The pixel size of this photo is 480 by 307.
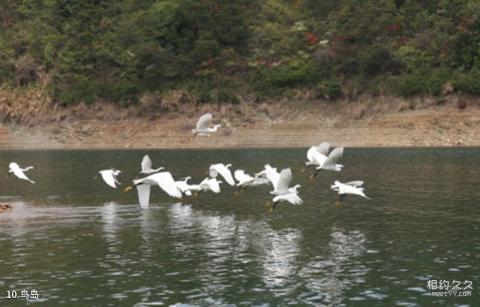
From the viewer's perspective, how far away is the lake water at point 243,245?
22484 mm

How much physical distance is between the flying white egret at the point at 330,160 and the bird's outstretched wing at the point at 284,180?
2.56 metres

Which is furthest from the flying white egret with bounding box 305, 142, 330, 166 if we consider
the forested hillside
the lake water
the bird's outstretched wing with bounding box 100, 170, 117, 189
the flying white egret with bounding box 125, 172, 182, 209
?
the forested hillside

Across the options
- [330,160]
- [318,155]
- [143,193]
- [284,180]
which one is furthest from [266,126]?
[284,180]

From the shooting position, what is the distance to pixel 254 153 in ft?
254

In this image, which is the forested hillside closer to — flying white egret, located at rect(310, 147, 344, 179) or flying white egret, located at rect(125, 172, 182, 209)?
flying white egret, located at rect(310, 147, 344, 179)

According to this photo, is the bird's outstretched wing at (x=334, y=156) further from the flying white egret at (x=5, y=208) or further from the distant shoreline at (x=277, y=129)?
the distant shoreline at (x=277, y=129)

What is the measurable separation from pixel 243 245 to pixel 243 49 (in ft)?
243

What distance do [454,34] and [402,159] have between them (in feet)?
94.1

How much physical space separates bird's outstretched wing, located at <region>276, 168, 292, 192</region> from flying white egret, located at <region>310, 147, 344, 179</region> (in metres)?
2.56

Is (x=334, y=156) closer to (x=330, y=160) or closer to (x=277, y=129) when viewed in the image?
(x=330, y=160)

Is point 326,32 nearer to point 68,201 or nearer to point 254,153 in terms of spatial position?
point 254,153

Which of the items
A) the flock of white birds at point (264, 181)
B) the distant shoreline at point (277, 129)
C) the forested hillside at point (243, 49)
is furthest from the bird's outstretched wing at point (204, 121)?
the forested hillside at point (243, 49)

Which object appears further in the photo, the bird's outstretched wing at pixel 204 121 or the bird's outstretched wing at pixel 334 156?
the bird's outstretched wing at pixel 204 121

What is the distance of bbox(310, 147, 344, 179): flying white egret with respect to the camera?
32.8 m
